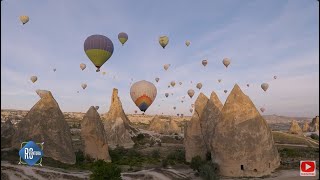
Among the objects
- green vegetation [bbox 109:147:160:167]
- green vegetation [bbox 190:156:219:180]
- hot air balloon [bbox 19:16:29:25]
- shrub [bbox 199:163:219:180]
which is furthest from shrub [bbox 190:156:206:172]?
hot air balloon [bbox 19:16:29:25]

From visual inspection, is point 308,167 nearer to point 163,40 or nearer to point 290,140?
point 163,40

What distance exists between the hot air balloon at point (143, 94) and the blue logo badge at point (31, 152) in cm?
2107

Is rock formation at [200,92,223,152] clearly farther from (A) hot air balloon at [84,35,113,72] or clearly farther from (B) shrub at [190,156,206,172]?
(A) hot air balloon at [84,35,113,72]

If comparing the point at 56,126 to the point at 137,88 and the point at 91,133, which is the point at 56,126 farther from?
the point at 137,88

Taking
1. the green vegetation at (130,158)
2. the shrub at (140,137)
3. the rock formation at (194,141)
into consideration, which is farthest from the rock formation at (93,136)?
the shrub at (140,137)

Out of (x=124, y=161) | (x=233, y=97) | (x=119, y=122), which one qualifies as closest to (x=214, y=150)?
(x=233, y=97)

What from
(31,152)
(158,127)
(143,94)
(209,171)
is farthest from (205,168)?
(158,127)

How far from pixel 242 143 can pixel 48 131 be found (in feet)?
67.0

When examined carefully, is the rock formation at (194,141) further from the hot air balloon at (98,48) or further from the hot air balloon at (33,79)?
the hot air balloon at (33,79)

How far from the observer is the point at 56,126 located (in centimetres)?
3881

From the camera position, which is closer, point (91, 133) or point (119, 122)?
point (91, 133)


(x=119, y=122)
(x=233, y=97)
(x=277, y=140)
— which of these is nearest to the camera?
(x=233, y=97)

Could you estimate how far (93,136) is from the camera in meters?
39.9

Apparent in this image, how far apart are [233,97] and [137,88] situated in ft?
73.3
